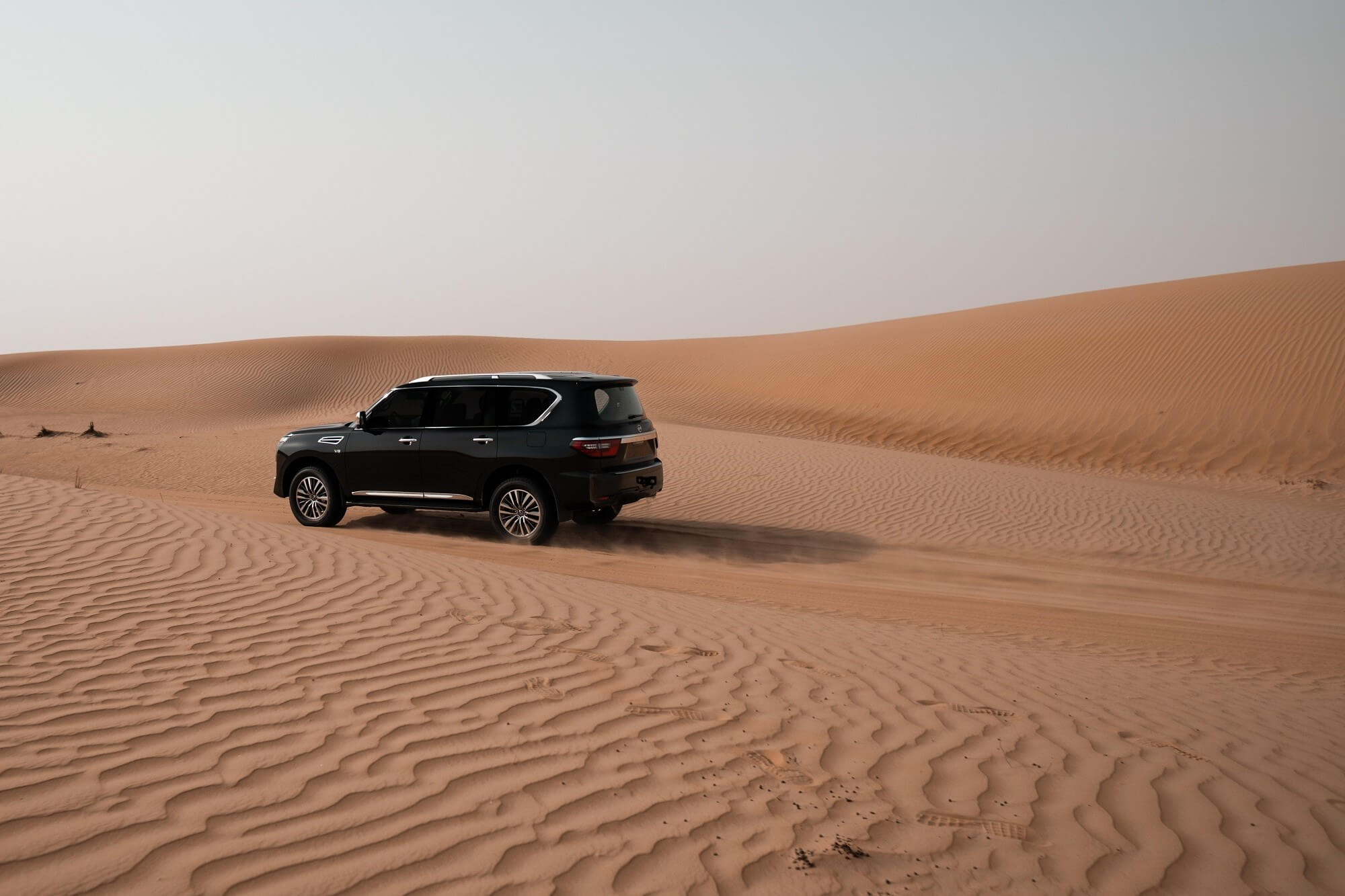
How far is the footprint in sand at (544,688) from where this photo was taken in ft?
14.8

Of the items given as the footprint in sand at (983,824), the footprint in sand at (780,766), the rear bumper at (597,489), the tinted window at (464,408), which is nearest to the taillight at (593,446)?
the rear bumper at (597,489)

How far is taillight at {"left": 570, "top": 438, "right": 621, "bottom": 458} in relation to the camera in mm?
9586

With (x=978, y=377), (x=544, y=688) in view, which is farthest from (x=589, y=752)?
(x=978, y=377)

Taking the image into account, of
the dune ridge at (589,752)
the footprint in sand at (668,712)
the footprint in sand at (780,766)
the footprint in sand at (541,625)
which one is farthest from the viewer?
the footprint in sand at (541,625)

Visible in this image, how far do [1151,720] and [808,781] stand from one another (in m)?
2.24

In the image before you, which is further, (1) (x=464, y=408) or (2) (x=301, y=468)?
(2) (x=301, y=468)

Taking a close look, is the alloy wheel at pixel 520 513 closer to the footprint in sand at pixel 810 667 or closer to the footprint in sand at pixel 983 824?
the footprint in sand at pixel 810 667

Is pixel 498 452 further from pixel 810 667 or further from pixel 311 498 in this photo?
pixel 810 667

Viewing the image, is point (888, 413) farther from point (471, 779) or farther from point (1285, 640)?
point (471, 779)

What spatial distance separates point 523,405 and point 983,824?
733cm

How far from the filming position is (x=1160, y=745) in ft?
14.4

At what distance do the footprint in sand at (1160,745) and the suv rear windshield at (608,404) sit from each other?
624 cm

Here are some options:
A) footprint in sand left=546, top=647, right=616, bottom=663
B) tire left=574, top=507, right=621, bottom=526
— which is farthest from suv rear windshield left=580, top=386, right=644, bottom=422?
footprint in sand left=546, top=647, right=616, bottom=663

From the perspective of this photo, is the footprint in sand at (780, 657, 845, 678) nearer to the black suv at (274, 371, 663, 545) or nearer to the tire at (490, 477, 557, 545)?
the black suv at (274, 371, 663, 545)
